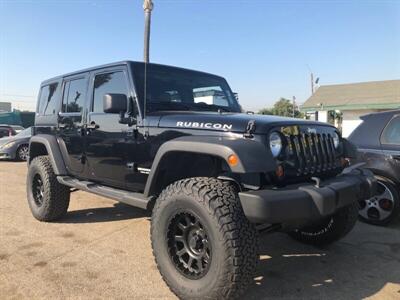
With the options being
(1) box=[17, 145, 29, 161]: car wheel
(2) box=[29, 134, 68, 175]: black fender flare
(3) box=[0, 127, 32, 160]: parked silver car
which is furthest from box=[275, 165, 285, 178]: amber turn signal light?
(1) box=[17, 145, 29, 161]: car wheel

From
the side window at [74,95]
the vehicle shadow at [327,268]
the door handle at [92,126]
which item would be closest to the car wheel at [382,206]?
the vehicle shadow at [327,268]

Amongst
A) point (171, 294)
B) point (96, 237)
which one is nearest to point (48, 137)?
point (96, 237)

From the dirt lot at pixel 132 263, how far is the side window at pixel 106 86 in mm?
1610

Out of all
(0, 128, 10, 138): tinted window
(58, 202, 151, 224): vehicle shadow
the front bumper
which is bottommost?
(58, 202, 151, 224): vehicle shadow

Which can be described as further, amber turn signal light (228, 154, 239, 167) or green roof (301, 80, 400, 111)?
green roof (301, 80, 400, 111)

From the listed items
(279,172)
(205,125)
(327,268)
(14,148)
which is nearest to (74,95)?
(205,125)

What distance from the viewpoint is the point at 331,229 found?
4.29 metres

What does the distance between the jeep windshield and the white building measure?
1682cm

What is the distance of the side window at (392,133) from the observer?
5.33 m

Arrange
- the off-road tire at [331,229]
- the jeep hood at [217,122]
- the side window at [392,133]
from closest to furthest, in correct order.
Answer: the jeep hood at [217,122]
the off-road tire at [331,229]
the side window at [392,133]

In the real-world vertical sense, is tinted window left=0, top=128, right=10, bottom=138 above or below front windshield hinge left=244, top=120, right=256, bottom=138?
below

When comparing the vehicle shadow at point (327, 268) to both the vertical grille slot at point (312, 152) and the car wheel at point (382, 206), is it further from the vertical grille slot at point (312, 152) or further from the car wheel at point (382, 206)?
the vertical grille slot at point (312, 152)

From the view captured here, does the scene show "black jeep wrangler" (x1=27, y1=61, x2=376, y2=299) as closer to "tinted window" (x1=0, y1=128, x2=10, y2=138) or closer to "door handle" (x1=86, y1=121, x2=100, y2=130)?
"door handle" (x1=86, y1=121, x2=100, y2=130)

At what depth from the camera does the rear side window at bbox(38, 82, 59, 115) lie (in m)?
5.77
